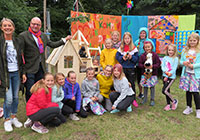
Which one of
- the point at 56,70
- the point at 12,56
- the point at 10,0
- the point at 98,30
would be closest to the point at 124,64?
the point at 56,70

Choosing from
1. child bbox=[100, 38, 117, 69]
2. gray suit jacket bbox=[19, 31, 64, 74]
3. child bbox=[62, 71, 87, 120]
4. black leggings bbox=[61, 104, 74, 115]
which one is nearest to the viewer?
gray suit jacket bbox=[19, 31, 64, 74]

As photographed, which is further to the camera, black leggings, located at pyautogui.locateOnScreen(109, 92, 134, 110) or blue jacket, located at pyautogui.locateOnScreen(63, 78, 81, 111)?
black leggings, located at pyautogui.locateOnScreen(109, 92, 134, 110)

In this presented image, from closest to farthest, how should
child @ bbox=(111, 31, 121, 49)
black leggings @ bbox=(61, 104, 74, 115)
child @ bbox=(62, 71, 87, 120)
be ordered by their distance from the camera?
1. black leggings @ bbox=(61, 104, 74, 115)
2. child @ bbox=(62, 71, 87, 120)
3. child @ bbox=(111, 31, 121, 49)

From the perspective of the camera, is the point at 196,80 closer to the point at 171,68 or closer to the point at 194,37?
the point at 171,68

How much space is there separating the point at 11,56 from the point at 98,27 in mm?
4368

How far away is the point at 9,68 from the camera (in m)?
2.65

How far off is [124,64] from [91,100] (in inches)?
43.9

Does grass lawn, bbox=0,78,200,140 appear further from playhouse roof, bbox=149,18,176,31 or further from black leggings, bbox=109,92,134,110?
playhouse roof, bbox=149,18,176,31

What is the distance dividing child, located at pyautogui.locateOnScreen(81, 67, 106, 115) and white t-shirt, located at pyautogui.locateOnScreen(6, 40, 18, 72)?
1396mm

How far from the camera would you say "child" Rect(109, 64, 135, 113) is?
3412 mm

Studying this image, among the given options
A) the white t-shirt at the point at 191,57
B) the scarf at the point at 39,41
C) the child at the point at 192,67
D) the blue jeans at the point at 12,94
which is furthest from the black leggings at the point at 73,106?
the white t-shirt at the point at 191,57

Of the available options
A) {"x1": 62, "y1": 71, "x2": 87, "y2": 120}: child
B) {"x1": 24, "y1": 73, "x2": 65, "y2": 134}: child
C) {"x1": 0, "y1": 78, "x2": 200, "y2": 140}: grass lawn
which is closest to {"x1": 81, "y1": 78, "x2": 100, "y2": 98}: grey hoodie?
{"x1": 62, "y1": 71, "x2": 87, "y2": 120}: child

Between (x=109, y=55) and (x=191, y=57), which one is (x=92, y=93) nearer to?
(x=109, y=55)

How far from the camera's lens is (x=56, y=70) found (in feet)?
11.8
